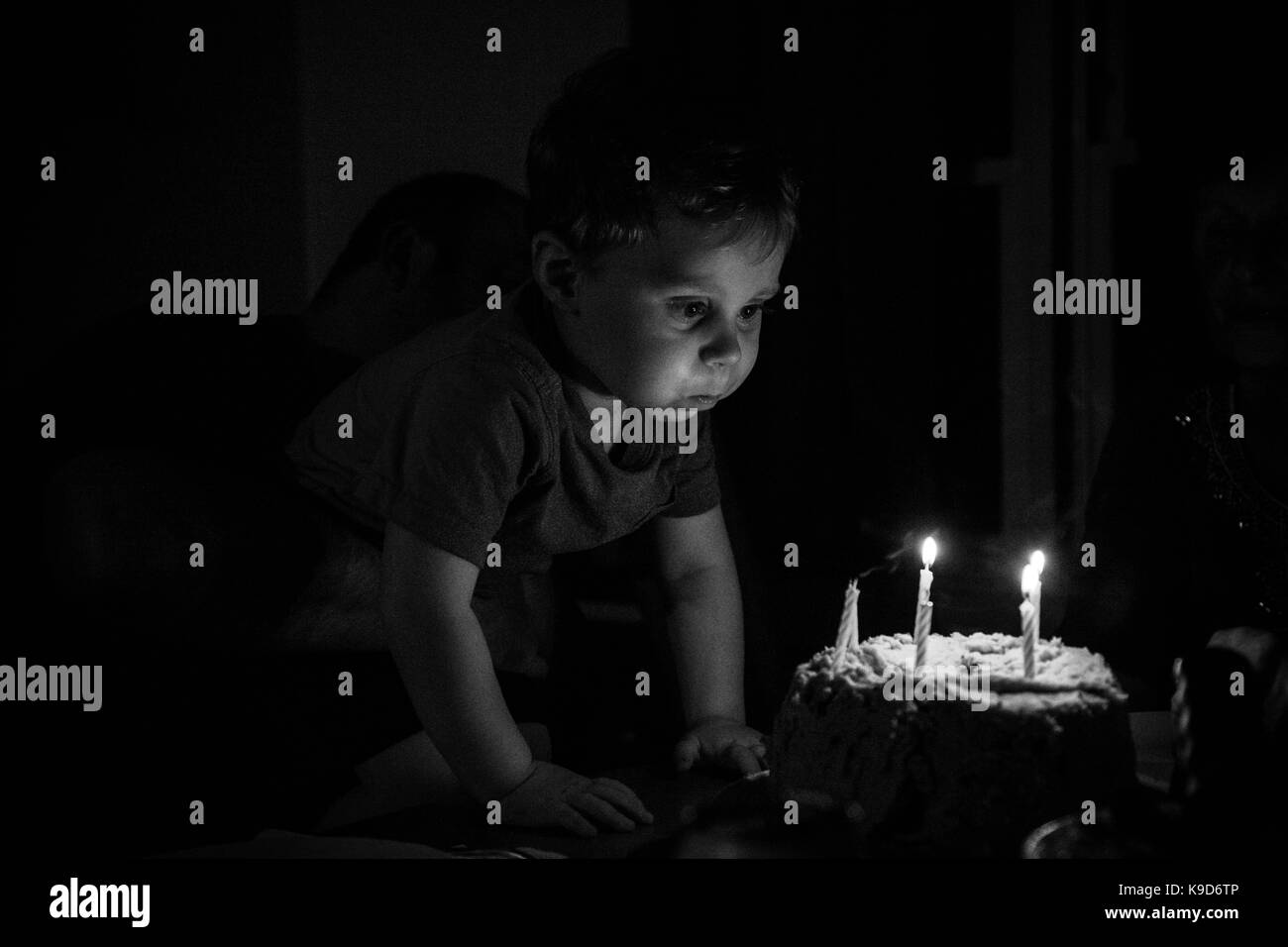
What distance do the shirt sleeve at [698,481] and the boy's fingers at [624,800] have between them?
0.80ft

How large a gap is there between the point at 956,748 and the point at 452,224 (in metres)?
0.56

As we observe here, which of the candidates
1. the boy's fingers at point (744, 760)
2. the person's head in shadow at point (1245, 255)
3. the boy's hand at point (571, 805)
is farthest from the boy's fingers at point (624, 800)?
the person's head in shadow at point (1245, 255)

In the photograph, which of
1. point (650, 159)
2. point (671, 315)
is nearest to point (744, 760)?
point (671, 315)

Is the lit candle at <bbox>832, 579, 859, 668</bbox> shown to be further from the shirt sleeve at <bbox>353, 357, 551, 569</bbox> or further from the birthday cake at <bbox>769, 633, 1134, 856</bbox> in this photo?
the shirt sleeve at <bbox>353, 357, 551, 569</bbox>

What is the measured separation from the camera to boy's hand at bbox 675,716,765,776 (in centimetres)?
93

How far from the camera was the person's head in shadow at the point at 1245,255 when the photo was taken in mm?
890

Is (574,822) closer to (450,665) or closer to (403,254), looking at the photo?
(450,665)

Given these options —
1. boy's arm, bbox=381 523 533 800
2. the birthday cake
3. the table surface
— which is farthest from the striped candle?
boy's arm, bbox=381 523 533 800

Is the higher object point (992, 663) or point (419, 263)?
point (419, 263)

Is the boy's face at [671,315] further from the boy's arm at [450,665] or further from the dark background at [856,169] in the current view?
the boy's arm at [450,665]

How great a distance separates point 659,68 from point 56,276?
1.62 feet

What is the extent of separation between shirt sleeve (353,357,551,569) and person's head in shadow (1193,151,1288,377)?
0.52m

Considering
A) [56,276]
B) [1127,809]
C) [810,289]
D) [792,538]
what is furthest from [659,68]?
[1127,809]

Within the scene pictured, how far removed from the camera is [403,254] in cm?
94
